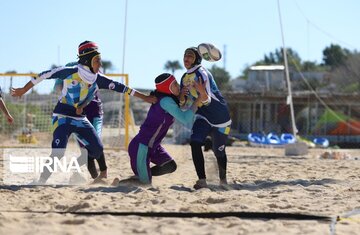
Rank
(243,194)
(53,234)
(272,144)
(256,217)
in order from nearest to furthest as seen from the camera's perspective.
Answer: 1. (53,234)
2. (256,217)
3. (243,194)
4. (272,144)

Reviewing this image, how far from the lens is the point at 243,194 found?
243 inches

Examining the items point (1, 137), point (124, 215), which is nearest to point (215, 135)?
point (124, 215)

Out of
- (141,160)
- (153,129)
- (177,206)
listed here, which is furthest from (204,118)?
(177,206)

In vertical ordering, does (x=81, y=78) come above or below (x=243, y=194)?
above

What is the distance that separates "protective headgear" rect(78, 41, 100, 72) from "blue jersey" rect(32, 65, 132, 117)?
65mm

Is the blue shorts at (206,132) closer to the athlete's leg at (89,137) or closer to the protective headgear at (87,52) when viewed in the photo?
the athlete's leg at (89,137)

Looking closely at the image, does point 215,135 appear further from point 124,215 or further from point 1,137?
point 1,137

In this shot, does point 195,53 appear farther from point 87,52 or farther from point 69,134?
point 69,134

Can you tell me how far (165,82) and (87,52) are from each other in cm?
90

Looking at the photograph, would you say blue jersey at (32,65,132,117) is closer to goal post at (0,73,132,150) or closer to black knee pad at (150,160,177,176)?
black knee pad at (150,160,177,176)

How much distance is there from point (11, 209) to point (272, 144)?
65.9 ft

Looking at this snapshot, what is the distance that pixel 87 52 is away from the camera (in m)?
6.93

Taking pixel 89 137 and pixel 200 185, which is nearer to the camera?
pixel 200 185

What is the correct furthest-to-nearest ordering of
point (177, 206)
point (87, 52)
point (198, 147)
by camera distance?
1. point (87, 52)
2. point (198, 147)
3. point (177, 206)
